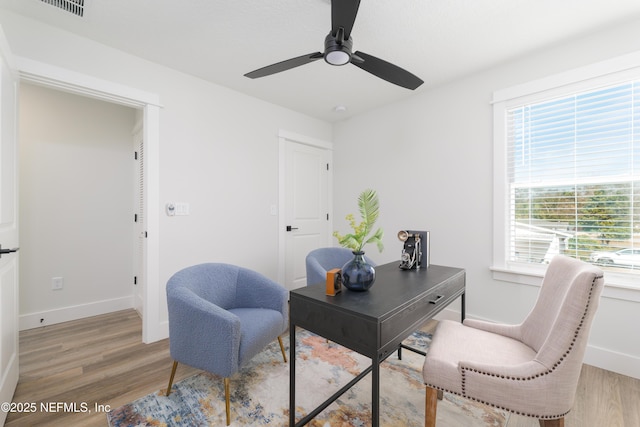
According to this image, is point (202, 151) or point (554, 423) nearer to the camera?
point (554, 423)

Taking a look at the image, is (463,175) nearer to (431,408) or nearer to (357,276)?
(357,276)

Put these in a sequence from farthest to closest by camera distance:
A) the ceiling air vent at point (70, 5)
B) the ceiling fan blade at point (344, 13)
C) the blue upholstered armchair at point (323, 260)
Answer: the blue upholstered armchair at point (323, 260)
the ceiling air vent at point (70, 5)
the ceiling fan blade at point (344, 13)

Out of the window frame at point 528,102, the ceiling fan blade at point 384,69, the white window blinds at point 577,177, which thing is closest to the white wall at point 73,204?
the ceiling fan blade at point 384,69

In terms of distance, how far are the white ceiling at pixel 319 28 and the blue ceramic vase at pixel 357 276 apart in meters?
1.67

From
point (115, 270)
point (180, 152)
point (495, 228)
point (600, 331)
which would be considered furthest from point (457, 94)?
point (115, 270)

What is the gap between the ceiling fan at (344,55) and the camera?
135 cm

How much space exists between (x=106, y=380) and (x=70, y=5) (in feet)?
8.46

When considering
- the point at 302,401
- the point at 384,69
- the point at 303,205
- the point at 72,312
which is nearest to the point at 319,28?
the point at 384,69

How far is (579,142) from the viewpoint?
7.19 ft

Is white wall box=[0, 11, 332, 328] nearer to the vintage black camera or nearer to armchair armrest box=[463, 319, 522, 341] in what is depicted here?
the vintage black camera

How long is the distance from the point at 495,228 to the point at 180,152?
313cm

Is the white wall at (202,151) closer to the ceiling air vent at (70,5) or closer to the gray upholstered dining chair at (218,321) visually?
the ceiling air vent at (70,5)

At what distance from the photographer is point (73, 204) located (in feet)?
10.00

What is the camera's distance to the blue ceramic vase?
1.42 metres
